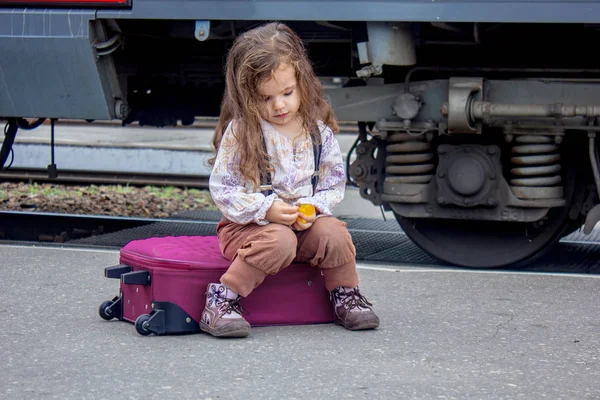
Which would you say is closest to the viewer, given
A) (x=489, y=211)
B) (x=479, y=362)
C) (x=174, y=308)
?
(x=479, y=362)

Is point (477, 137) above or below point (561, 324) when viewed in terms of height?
above

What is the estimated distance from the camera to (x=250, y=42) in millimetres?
3619

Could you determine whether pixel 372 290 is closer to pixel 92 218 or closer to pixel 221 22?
pixel 221 22

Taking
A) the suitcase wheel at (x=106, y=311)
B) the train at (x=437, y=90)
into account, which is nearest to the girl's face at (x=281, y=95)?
the suitcase wheel at (x=106, y=311)

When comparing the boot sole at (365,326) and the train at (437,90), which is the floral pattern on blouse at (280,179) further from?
the train at (437,90)

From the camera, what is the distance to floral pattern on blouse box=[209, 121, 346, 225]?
3578mm

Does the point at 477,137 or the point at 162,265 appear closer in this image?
the point at 162,265

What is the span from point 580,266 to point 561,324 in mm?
1494

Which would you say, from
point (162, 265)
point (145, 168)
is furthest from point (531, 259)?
point (145, 168)

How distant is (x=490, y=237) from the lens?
5.28 m

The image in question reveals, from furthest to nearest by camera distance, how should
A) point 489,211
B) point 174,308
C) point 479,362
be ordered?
point 489,211, point 174,308, point 479,362

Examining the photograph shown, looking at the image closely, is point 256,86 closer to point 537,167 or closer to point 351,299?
point 351,299

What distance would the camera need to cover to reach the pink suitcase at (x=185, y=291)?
3.56 meters

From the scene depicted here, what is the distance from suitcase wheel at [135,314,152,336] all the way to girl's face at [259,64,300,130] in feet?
2.79
